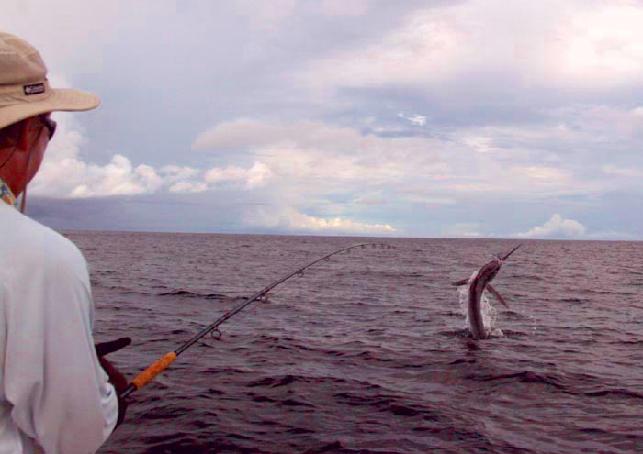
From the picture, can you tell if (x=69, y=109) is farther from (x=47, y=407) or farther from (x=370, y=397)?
(x=370, y=397)

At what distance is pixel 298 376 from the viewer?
10125mm

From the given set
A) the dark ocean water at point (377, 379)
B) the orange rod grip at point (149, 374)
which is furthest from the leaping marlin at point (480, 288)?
the orange rod grip at point (149, 374)

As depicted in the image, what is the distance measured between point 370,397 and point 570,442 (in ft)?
9.61

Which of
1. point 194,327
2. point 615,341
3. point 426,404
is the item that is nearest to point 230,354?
point 194,327

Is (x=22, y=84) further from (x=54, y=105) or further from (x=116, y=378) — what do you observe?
(x=116, y=378)

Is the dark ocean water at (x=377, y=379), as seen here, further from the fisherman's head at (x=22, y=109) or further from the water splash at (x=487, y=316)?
the fisherman's head at (x=22, y=109)

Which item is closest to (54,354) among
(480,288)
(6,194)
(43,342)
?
(43,342)

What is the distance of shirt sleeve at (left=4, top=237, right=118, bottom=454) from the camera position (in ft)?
5.73

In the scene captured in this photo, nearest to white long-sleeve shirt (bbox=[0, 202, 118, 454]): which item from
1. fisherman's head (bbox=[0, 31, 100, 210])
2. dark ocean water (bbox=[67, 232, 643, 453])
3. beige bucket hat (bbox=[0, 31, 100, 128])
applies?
fisherman's head (bbox=[0, 31, 100, 210])

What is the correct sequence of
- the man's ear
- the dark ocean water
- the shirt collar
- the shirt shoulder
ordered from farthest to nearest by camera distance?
the dark ocean water, the man's ear, the shirt collar, the shirt shoulder

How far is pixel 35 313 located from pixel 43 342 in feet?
0.33

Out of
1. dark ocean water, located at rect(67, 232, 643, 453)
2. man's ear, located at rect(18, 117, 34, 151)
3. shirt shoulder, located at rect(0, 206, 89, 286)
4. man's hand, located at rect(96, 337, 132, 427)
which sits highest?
man's ear, located at rect(18, 117, 34, 151)

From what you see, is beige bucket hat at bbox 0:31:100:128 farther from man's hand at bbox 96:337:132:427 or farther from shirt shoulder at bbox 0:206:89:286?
man's hand at bbox 96:337:132:427

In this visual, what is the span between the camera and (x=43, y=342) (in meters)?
1.78
